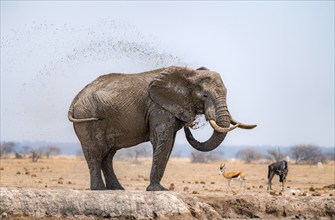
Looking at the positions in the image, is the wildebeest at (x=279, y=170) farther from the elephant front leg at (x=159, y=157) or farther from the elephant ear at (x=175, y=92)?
the elephant front leg at (x=159, y=157)

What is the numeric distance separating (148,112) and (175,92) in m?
0.77

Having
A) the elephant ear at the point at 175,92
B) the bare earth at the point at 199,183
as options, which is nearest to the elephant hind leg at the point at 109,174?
the elephant ear at the point at 175,92

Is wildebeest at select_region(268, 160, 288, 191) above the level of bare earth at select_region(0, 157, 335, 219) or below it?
above

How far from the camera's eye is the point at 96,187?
1862 centimetres

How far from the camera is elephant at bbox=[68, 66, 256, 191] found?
18.1 meters

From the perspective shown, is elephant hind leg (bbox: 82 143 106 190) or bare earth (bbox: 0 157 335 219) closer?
elephant hind leg (bbox: 82 143 106 190)

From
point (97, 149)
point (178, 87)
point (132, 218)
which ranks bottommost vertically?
point (132, 218)

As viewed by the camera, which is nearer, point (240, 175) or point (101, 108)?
point (101, 108)

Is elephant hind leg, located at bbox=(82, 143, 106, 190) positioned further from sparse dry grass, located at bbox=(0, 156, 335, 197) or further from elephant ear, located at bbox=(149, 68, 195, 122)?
sparse dry grass, located at bbox=(0, 156, 335, 197)

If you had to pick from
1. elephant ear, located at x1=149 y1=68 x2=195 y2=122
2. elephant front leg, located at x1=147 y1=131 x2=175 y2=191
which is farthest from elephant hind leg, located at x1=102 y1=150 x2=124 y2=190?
elephant ear, located at x1=149 y1=68 x2=195 y2=122

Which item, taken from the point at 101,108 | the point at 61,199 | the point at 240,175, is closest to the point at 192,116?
the point at 101,108

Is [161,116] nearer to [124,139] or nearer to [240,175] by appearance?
[124,139]

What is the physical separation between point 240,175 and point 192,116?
523 inches

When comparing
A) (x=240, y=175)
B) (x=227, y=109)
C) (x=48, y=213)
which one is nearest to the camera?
(x=48, y=213)
